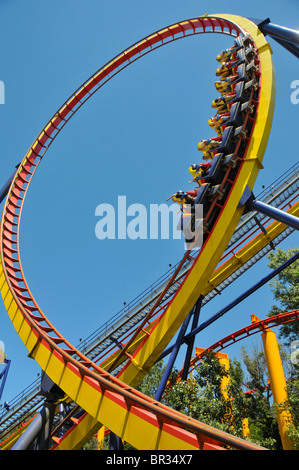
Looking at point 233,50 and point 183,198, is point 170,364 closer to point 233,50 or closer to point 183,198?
point 183,198

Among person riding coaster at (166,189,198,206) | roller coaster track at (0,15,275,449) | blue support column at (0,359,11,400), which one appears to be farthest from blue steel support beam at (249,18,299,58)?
blue support column at (0,359,11,400)

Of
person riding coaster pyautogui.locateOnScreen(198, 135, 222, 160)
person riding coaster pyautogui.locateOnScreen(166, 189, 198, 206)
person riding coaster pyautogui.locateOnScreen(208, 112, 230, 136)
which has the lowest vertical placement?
person riding coaster pyautogui.locateOnScreen(166, 189, 198, 206)

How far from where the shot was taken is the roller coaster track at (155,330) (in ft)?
13.6

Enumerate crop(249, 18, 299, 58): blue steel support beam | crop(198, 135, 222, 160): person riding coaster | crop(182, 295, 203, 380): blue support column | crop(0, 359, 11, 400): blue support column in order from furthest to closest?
crop(0, 359, 11, 400): blue support column → crop(198, 135, 222, 160): person riding coaster → crop(182, 295, 203, 380): blue support column → crop(249, 18, 299, 58): blue steel support beam

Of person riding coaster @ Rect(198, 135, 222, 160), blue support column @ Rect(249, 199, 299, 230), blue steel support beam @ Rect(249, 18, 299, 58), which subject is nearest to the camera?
blue support column @ Rect(249, 199, 299, 230)

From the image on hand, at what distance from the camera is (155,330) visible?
679cm

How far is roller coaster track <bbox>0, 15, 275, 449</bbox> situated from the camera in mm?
4152

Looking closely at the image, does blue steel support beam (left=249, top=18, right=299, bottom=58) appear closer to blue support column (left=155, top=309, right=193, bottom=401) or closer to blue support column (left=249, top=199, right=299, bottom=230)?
blue support column (left=249, top=199, right=299, bottom=230)

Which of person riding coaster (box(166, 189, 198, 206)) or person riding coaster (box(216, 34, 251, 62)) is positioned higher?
person riding coaster (box(216, 34, 251, 62))

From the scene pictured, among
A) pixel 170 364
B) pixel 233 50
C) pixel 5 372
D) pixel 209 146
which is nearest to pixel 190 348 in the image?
pixel 170 364

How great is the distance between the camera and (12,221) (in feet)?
33.9
